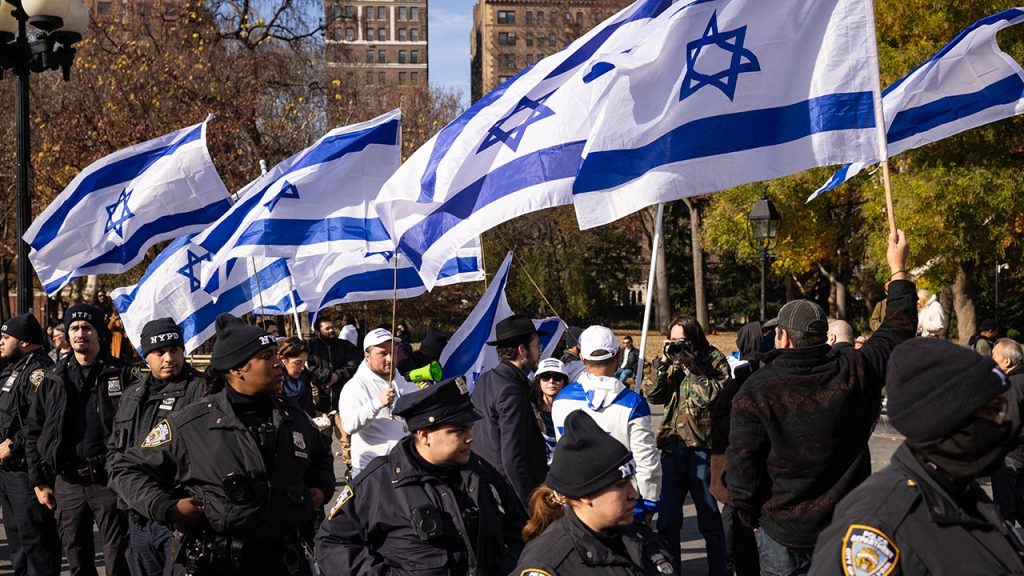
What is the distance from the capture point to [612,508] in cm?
345

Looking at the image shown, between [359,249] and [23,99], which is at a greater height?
[23,99]

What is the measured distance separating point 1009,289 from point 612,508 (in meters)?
44.7

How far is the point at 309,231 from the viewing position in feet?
34.2

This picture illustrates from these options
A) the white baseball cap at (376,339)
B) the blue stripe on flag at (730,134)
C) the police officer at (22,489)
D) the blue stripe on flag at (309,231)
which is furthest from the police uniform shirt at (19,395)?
the blue stripe on flag at (730,134)

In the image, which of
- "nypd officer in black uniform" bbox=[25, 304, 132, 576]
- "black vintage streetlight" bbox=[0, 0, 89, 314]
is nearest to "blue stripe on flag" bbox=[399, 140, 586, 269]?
"nypd officer in black uniform" bbox=[25, 304, 132, 576]

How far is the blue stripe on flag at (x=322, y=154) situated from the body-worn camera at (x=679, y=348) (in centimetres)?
398

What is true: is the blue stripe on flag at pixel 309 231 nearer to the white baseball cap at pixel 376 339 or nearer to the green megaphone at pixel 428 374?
the white baseball cap at pixel 376 339

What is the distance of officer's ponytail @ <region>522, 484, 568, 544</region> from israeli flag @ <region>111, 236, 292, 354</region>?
24.2ft

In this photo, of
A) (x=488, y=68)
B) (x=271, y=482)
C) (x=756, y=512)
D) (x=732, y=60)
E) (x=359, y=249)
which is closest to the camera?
(x=271, y=482)

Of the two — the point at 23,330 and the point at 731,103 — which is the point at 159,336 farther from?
the point at 731,103

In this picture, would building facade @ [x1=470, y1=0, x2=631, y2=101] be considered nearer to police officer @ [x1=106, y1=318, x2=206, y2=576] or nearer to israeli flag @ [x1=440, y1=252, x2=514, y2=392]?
israeli flag @ [x1=440, y1=252, x2=514, y2=392]

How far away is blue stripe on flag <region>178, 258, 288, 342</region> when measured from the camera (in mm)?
11219

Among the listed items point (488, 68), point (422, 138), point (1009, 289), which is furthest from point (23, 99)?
point (488, 68)

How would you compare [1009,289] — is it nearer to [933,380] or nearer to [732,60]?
[732,60]
